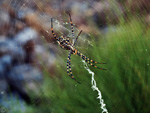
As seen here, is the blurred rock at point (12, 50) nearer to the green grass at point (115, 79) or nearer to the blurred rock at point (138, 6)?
the green grass at point (115, 79)

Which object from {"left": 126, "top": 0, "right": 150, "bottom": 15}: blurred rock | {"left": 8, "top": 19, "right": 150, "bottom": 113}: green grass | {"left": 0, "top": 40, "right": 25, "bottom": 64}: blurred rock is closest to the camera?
{"left": 8, "top": 19, "right": 150, "bottom": 113}: green grass

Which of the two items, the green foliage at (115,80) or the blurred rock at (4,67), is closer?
the green foliage at (115,80)

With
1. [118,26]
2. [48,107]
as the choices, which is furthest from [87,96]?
[118,26]

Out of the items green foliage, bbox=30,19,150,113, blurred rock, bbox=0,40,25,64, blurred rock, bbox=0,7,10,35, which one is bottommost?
green foliage, bbox=30,19,150,113

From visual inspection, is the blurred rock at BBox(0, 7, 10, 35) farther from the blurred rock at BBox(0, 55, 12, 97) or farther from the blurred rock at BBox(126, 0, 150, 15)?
the blurred rock at BBox(126, 0, 150, 15)

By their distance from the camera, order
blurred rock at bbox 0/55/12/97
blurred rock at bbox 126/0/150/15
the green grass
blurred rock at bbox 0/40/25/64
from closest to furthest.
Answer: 1. the green grass
2. blurred rock at bbox 126/0/150/15
3. blurred rock at bbox 0/40/25/64
4. blurred rock at bbox 0/55/12/97

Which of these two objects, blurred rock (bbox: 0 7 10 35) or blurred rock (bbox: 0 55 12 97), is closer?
blurred rock (bbox: 0 7 10 35)

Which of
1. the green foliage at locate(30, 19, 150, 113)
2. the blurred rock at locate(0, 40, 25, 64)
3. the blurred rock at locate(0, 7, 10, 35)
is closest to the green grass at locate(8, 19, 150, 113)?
the green foliage at locate(30, 19, 150, 113)

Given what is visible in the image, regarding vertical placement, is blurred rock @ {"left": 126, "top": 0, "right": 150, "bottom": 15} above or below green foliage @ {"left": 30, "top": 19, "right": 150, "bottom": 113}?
above

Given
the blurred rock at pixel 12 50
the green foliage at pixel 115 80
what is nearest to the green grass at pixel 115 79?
the green foliage at pixel 115 80
